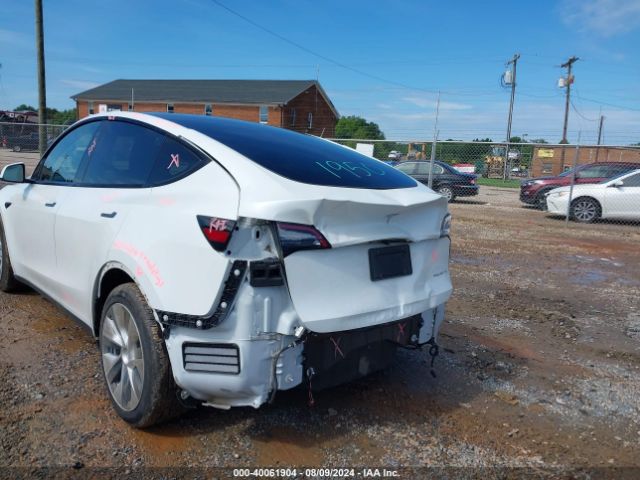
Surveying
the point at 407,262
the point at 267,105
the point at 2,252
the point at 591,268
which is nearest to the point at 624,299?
the point at 591,268

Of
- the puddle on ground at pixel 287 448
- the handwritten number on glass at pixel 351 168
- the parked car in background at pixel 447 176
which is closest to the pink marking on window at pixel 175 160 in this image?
the handwritten number on glass at pixel 351 168

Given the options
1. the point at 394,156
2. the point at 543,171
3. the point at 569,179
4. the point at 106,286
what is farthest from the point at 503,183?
the point at 106,286

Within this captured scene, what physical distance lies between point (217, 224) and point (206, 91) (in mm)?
48062

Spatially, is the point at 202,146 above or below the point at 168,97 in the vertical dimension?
below

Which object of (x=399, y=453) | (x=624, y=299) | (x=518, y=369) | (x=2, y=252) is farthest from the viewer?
(x=624, y=299)

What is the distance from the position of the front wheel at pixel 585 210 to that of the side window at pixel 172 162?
12707mm

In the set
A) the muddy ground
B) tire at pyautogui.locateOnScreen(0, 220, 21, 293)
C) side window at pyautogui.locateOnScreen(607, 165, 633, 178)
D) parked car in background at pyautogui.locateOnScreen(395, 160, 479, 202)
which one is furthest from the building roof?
the muddy ground

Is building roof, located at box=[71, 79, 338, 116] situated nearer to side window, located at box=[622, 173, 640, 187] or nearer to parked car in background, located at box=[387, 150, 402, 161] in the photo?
parked car in background, located at box=[387, 150, 402, 161]

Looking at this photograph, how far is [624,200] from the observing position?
41.9 ft

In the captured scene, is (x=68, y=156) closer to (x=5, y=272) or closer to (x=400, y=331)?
(x=5, y=272)

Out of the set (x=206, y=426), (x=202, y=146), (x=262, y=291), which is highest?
(x=202, y=146)

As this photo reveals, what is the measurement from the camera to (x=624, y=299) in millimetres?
6078

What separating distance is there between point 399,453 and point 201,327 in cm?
123

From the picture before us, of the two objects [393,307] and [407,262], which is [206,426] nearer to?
[393,307]
